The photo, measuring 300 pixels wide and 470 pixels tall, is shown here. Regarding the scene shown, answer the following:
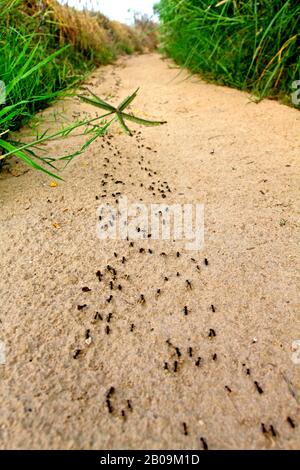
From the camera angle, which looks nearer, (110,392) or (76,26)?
(110,392)

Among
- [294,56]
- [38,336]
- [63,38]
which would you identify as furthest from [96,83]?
[38,336]

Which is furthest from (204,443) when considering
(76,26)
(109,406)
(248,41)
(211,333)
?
(76,26)

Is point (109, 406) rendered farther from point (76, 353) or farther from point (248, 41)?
point (248, 41)

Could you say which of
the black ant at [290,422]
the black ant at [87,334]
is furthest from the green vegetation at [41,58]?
the black ant at [290,422]

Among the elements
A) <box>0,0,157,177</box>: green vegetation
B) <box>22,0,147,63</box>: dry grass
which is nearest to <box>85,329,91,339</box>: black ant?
<box>0,0,157,177</box>: green vegetation

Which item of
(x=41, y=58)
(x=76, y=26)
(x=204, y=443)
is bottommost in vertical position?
(x=204, y=443)

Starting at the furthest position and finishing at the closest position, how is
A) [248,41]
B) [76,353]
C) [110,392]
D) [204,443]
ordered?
[248,41]
[76,353]
[110,392]
[204,443]

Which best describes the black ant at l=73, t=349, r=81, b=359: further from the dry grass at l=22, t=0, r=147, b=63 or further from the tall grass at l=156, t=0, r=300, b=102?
the dry grass at l=22, t=0, r=147, b=63
